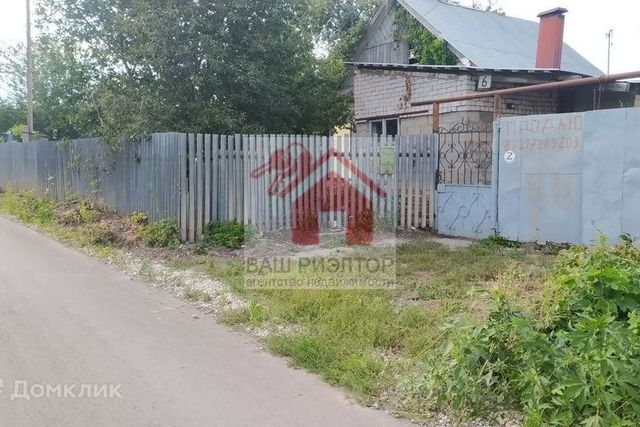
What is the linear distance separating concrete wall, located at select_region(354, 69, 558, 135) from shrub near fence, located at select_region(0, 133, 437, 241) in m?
3.04

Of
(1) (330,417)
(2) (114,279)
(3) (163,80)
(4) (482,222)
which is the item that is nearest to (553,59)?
(4) (482,222)

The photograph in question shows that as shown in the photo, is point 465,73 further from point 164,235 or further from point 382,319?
point 382,319

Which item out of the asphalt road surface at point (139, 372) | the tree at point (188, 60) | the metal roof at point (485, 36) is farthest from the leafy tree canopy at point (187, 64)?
the asphalt road surface at point (139, 372)

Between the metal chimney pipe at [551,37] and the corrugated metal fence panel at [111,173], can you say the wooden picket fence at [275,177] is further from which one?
the metal chimney pipe at [551,37]

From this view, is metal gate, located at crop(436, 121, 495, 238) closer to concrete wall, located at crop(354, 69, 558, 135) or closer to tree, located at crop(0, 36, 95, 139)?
concrete wall, located at crop(354, 69, 558, 135)

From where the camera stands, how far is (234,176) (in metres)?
9.06

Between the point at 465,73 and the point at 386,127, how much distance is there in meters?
3.35

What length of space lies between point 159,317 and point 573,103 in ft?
42.1

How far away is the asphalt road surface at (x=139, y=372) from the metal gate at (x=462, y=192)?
553 cm

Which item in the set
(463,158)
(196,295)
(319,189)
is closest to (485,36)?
(463,158)

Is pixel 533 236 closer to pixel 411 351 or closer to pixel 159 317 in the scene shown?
pixel 411 351

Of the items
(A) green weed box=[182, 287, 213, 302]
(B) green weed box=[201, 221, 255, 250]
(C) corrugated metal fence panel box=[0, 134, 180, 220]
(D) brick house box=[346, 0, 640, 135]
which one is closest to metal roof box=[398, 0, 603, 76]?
(D) brick house box=[346, 0, 640, 135]

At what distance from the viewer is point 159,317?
214 inches

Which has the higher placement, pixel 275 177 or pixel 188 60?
pixel 188 60
